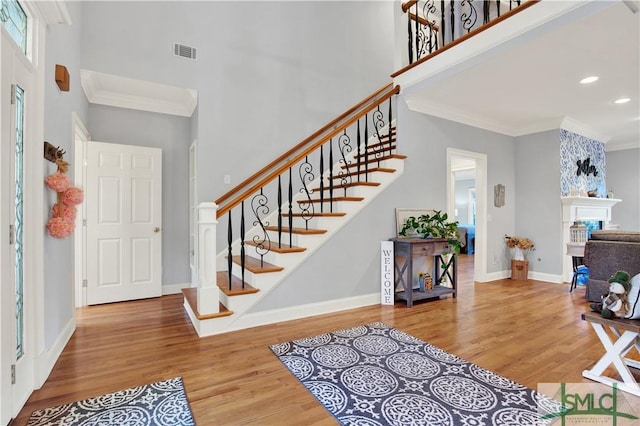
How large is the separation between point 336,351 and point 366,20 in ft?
17.8

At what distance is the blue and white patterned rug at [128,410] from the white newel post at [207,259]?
912 millimetres

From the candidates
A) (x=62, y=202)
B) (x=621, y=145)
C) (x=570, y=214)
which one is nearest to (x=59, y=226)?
(x=62, y=202)

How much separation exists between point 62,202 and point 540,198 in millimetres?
6611

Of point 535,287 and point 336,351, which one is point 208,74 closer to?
point 336,351

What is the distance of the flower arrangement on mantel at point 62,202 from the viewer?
2.25 meters

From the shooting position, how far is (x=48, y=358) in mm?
2205

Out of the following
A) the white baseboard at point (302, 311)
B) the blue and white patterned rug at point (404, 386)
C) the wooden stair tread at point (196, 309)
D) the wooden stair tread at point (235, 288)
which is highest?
the wooden stair tread at point (235, 288)

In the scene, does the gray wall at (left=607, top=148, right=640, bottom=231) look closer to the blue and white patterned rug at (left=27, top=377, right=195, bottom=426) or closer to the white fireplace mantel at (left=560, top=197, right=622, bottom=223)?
the white fireplace mantel at (left=560, top=197, right=622, bottom=223)

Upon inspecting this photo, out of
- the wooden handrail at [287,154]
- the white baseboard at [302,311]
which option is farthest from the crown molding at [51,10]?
the white baseboard at [302,311]

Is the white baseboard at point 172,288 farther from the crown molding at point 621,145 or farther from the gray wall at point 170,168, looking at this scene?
the crown molding at point 621,145

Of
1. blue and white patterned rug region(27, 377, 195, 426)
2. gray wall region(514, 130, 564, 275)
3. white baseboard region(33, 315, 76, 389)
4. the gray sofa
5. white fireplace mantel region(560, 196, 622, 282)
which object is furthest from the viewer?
gray wall region(514, 130, 564, 275)

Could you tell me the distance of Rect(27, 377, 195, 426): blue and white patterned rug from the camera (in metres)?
1.68

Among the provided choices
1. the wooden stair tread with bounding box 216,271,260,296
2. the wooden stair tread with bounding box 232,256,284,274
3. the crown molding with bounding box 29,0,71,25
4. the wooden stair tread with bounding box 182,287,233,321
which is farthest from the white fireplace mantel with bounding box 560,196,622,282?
the crown molding with bounding box 29,0,71,25

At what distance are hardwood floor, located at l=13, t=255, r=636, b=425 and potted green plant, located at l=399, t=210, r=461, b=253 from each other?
33.3 inches
